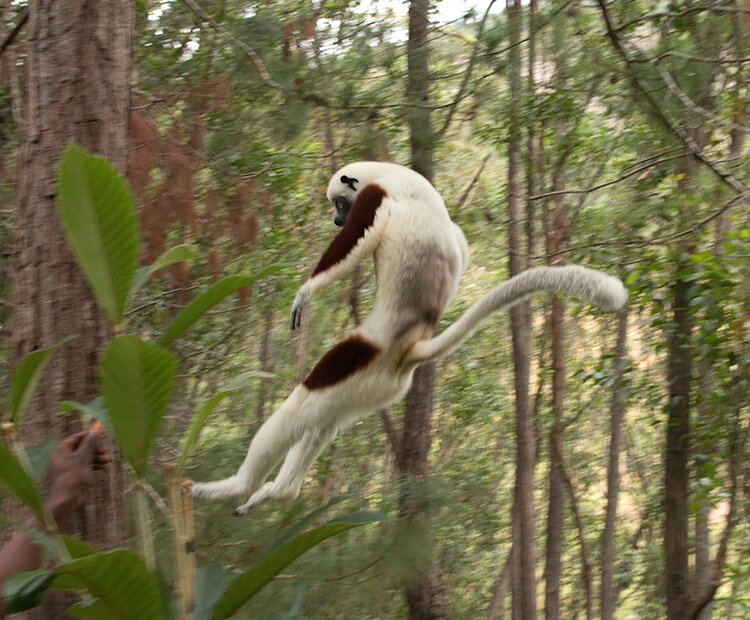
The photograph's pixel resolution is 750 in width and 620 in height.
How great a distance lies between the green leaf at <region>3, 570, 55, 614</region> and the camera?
962mm

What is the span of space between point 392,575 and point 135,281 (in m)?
2.80

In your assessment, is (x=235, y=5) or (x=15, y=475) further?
(x=235, y=5)

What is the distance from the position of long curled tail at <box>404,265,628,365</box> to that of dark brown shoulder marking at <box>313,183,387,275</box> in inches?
14.9

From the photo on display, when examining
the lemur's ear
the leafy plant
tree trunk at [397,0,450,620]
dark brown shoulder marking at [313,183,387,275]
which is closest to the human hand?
the leafy plant

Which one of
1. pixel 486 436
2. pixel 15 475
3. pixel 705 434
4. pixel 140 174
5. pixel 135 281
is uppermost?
pixel 140 174

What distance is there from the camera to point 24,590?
0.97m

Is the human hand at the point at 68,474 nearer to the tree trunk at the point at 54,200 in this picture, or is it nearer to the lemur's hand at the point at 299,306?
the tree trunk at the point at 54,200

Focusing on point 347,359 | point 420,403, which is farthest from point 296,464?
point 420,403

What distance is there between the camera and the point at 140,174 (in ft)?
12.0

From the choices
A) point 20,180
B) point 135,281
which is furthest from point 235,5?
point 135,281

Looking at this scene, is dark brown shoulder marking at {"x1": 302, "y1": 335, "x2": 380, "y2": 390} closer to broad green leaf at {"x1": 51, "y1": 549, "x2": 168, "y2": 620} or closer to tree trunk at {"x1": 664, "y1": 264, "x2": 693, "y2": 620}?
broad green leaf at {"x1": 51, "y1": 549, "x2": 168, "y2": 620}

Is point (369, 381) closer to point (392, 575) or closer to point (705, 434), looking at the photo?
point (392, 575)

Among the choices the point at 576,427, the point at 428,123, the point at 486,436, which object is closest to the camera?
the point at 428,123

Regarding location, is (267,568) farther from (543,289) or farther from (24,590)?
(543,289)
